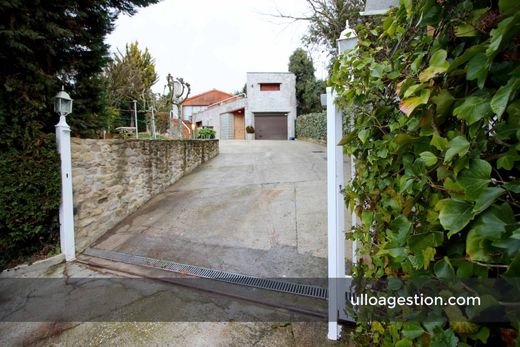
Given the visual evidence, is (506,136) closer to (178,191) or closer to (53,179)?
(53,179)

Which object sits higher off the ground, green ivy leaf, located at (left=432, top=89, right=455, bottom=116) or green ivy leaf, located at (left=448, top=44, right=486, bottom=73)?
green ivy leaf, located at (left=448, top=44, right=486, bottom=73)

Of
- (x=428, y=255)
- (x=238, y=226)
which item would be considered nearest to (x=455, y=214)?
(x=428, y=255)

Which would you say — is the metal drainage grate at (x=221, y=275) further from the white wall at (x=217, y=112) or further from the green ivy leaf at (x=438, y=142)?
the white wall at (x=217, y=112)

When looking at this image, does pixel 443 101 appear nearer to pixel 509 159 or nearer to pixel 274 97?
pixel 509 159

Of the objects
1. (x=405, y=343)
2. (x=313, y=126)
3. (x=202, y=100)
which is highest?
(x=202, y=100)

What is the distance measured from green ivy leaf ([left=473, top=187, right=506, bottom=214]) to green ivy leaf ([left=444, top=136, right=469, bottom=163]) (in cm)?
10

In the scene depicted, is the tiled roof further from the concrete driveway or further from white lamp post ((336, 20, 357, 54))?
white lamp post ((336, 20, 357, 54))

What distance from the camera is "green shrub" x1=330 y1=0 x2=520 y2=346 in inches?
23.6

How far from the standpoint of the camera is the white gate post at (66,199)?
331 cm

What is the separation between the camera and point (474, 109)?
659 mm

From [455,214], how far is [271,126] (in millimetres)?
19784

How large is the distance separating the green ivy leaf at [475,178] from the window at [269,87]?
20.1 meters

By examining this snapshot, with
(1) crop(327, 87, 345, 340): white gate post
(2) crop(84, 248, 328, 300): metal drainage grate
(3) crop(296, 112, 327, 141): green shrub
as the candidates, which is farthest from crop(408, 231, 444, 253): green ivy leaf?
(3) crop(296, 112, 327, 141): green shrub

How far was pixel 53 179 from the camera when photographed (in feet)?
10.7
